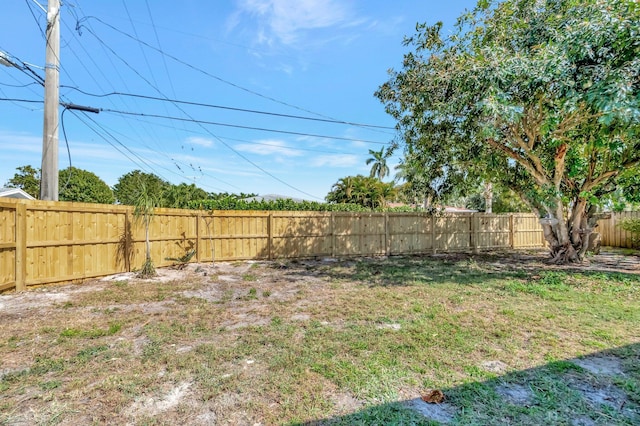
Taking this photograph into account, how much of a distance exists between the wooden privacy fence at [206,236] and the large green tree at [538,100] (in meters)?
2.85

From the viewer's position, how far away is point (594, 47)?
4.48 metres

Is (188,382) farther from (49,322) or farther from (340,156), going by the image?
(340,156)

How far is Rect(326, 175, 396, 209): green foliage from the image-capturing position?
23.1 meters

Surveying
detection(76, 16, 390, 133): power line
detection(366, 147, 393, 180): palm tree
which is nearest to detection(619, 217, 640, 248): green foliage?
detection(76, 16, 390, 133): power line

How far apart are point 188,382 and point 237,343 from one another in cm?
77

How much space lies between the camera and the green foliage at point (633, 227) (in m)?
10.6

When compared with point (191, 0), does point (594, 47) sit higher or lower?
lower

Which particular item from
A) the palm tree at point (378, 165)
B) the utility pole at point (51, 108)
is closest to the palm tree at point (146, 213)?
the utility pole at point (51, 108)

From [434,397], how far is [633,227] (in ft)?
Answer: 44.6

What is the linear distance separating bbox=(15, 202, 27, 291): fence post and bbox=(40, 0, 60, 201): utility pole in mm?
1104

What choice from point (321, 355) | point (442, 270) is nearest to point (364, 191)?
point (442, 270)

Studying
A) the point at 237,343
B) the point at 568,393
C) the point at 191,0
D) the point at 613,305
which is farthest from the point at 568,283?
the point at 191,0

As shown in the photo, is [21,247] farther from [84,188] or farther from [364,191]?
[364,191]

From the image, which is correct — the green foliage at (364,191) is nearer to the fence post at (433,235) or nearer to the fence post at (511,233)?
the fence post at (511,233)
